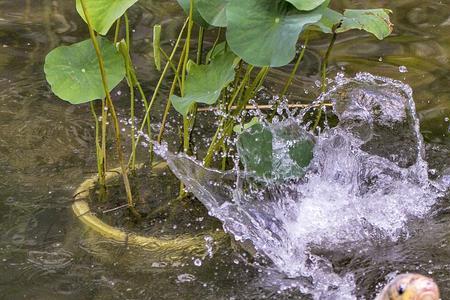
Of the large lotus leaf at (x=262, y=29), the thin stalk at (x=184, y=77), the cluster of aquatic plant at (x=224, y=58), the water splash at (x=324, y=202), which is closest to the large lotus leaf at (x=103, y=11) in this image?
the cluster of aquatic plant at (x=224, y=58)

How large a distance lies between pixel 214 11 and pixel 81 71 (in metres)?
0.36

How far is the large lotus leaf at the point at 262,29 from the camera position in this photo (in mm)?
1783

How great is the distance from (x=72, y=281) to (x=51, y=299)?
81 millimetres

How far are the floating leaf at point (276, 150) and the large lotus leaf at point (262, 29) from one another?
0.28 meters

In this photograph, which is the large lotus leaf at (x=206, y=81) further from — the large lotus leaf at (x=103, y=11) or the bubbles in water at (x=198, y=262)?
the bubbles in water at (x=198, y=262)

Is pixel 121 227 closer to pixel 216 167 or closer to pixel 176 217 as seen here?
pixel 176 217

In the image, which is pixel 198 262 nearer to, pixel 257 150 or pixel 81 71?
pixel 257 150

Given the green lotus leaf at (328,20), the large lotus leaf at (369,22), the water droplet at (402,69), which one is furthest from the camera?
the water droplet at (402,69)

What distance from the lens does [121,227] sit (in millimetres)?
2074

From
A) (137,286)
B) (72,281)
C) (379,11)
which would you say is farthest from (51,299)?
(379,11)

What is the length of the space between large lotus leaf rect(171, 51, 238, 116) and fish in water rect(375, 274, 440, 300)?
58cm

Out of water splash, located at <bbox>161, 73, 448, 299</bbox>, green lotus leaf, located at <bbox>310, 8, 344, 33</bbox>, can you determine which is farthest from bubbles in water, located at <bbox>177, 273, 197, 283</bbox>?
green lotus leaf, located at <bbox>310, 8, 344, 33</bbox>

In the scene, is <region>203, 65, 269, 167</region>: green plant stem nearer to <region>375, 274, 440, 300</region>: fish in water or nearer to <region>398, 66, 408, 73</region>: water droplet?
<region>375, 274, 440, 300</region>: fish in water

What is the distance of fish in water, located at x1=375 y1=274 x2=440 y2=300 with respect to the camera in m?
1.56
